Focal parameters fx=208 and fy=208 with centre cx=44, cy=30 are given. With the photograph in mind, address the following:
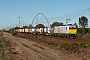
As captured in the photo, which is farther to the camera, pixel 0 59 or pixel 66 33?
pixel 66 33

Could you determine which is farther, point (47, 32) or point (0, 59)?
Result: point (47, 32)

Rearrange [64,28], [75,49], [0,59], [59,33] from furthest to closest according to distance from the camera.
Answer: [59,33] < [64,28] < [75,49] < [0,59]

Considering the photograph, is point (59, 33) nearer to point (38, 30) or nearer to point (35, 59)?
point (38, 30)

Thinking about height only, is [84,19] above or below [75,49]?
above

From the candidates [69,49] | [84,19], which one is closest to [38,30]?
[84,19]

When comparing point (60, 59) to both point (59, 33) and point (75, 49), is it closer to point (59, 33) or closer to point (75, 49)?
point (75, 49)

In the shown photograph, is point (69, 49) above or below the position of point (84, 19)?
below

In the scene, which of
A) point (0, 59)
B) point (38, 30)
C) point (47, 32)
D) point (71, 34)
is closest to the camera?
point (0, 59)

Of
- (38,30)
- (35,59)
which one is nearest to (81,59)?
(35,59)

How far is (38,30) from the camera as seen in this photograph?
96750mm

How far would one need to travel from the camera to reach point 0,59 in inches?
577

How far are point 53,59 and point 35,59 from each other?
1.42 meters

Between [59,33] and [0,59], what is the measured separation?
4598 cm

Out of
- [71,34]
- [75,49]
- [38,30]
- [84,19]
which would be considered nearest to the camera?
[75,49]
